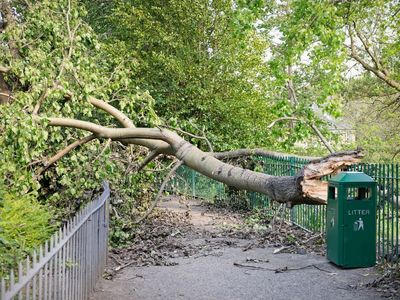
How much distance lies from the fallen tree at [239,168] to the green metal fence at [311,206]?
1.03 m

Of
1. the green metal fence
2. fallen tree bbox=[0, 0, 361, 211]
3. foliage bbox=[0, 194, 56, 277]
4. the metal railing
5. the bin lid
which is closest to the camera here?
the metal railing

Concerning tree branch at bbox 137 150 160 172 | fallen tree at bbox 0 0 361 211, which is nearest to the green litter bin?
fallen tree at bbox 0 0 361 211

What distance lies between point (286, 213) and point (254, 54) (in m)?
10.4

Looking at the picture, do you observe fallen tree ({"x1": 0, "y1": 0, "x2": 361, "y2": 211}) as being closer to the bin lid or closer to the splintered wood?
the splintered wood

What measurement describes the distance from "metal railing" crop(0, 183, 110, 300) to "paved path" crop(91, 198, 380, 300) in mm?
581

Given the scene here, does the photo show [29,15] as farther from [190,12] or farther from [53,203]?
[190,12]

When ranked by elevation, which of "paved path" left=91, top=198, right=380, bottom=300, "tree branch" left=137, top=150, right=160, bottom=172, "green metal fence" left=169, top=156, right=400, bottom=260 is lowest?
"paved path" left=91, top=198, right=380, bottom=300

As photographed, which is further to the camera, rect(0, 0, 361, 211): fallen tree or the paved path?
rect(0, 0, 361, 211): fallen tree

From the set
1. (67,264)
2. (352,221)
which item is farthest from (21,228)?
(352,221)

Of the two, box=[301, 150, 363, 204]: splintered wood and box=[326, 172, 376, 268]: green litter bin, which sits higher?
box=[301, 150, 363, 204]: splintered wood

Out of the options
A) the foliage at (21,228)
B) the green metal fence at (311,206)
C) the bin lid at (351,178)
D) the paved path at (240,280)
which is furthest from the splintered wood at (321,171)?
the foliage at (21,228)

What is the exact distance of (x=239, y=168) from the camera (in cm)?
782

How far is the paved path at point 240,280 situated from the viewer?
6.17 m

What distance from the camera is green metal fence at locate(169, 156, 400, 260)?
7332mm
